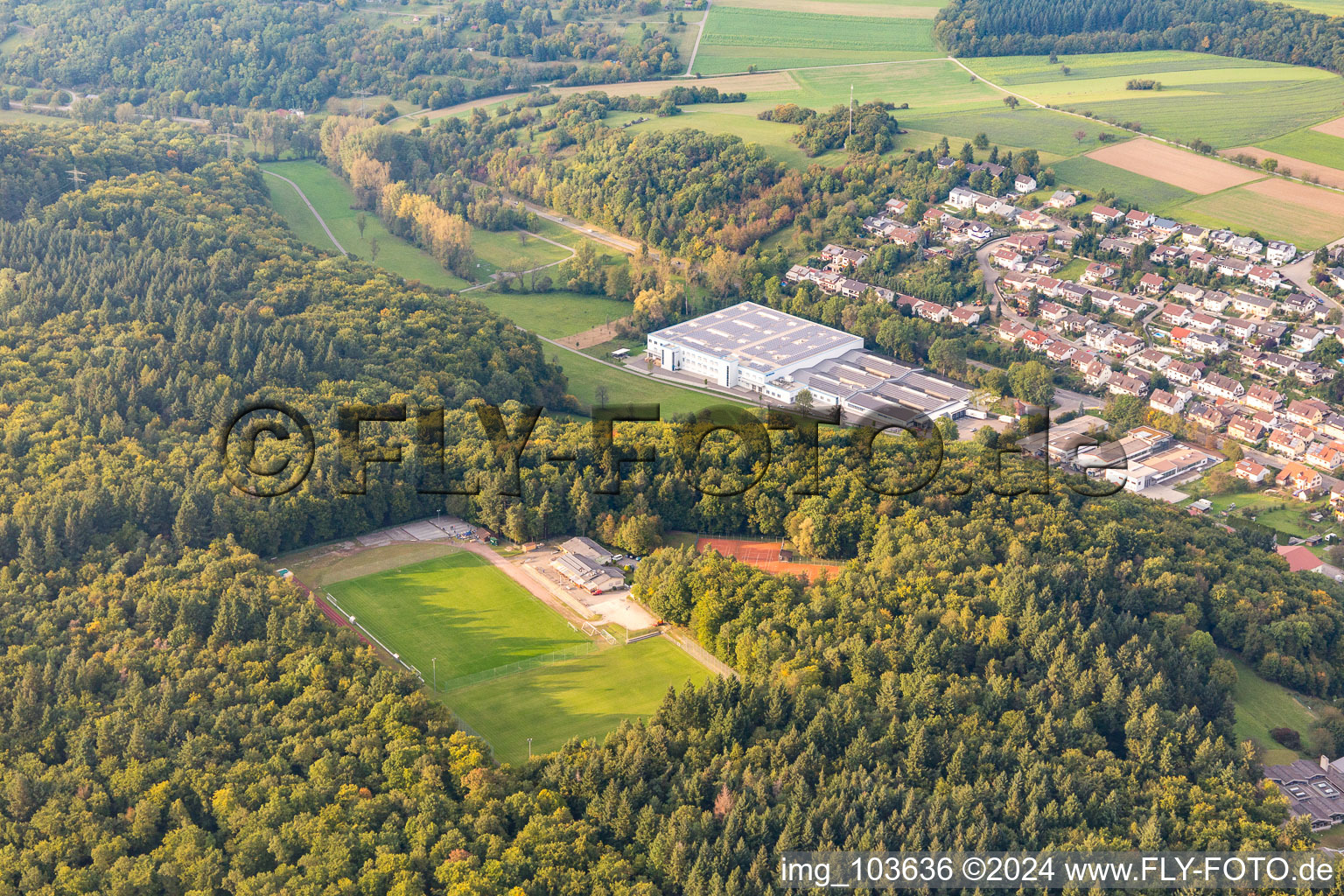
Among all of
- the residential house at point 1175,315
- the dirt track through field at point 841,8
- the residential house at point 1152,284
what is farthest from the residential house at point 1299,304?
the dirt track through field at point 841,8

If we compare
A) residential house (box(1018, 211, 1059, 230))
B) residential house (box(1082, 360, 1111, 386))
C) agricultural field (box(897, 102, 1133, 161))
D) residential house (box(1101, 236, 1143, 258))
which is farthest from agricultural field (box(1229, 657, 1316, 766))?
agricultural field (box(897, 102, 1133, 161))

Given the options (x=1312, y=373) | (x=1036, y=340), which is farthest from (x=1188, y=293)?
(x=1036, y=340)

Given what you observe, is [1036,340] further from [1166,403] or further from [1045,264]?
[1045,264]

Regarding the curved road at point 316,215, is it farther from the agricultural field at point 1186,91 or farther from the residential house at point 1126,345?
the agricultural field at point 1186,91

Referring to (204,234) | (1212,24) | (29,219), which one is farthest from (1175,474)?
(1212,24)

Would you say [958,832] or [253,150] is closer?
[958,832]

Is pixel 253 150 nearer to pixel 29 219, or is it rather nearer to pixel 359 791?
pixel 29 219

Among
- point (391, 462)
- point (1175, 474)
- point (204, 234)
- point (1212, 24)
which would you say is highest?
point (1212, 24)
